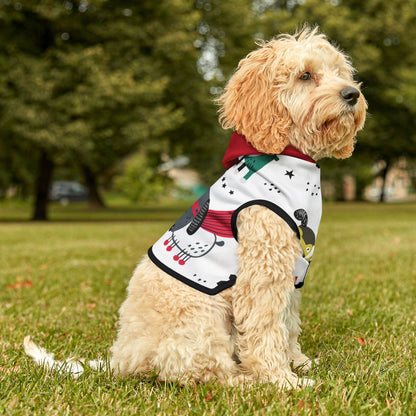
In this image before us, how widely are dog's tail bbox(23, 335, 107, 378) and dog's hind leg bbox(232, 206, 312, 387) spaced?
3.40 feet

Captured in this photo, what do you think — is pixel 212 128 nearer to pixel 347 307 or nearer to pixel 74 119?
pixel 74 119

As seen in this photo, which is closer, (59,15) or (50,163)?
(59,15)

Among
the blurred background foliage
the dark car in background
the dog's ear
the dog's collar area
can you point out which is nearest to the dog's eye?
the dog's ear

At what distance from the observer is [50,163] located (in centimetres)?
2220

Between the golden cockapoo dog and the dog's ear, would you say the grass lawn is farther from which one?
the dog's ear

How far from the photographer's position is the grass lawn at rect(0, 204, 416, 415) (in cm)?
265

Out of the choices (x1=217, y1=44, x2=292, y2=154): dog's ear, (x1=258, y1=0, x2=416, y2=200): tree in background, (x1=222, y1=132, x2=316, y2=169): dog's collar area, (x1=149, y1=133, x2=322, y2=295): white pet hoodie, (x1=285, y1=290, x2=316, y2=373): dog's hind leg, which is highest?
(x1=258, y1=0, x2=416, y2=200): tree in background

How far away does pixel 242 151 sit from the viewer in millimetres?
3129

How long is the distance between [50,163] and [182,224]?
66.9 feet

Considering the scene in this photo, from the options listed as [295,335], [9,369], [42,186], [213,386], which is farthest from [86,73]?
[213,386]

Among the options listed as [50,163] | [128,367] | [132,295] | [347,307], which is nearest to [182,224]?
[132,295]

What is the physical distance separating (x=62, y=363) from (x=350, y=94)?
2.53 metres

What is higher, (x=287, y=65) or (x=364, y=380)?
A: (x=287, y=65)

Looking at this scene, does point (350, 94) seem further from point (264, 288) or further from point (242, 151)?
point (264, 288)
